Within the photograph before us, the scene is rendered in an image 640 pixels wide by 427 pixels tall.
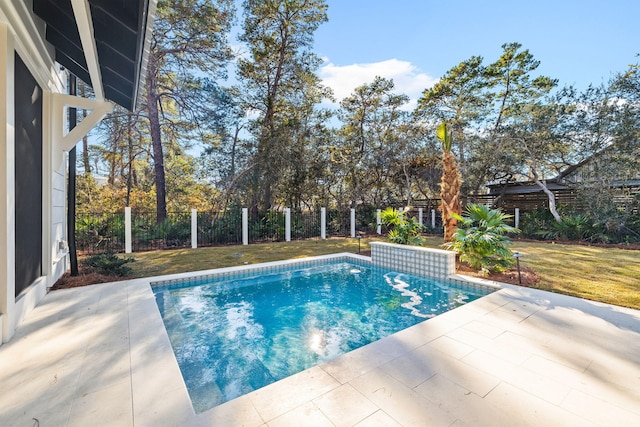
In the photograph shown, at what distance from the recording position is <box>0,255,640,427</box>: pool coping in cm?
193

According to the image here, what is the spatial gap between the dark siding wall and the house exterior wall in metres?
0.17

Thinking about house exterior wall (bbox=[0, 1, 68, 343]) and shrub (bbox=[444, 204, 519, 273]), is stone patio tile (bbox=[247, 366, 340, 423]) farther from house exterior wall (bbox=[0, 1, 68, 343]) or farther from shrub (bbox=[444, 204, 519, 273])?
shrub (bbox=[444, 204, 519, 273])

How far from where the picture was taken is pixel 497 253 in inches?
231

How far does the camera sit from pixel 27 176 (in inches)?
149

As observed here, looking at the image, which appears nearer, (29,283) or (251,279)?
(29,283)

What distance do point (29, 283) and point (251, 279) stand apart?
3676 millimetres

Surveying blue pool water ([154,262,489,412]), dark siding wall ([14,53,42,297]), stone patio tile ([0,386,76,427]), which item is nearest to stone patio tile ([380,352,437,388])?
blue pool water ([154,262,489,412])

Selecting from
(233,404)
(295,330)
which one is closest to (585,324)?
(295,330)

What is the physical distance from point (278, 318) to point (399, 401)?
9.17 ft

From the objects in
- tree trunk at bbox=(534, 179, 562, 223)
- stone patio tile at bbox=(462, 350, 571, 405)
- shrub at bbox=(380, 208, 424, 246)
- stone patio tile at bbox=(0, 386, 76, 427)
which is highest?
tree trunk at bbox=(534, 179, 562, 223)

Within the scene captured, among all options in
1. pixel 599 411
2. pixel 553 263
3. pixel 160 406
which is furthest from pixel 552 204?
pixel 160 406

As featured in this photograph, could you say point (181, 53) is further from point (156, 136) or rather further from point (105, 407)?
point (105, 407)

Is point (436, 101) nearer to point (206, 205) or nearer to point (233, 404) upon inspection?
point (206, 205)

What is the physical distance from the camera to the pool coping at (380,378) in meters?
1.93
